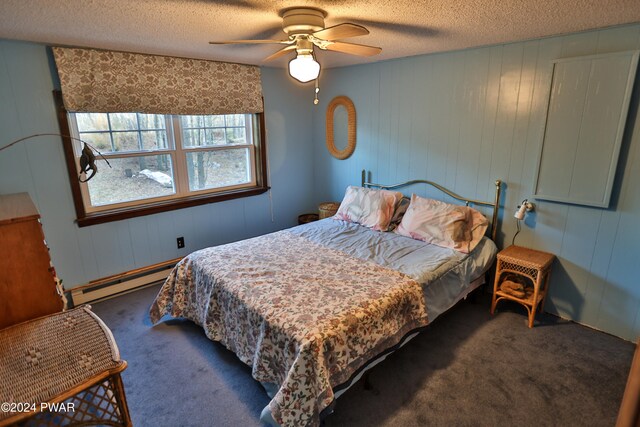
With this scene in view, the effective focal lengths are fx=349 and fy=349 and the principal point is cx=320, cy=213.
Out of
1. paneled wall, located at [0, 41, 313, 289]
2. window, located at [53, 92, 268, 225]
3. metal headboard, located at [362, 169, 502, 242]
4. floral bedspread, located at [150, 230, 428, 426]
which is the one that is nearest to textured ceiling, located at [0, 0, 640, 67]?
paneled wall, located at [0, 41, 313, 289]

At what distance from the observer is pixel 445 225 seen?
291cm

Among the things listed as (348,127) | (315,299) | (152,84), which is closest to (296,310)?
(315,299)

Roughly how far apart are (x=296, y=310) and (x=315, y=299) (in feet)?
0.50

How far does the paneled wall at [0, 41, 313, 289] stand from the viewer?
2582 millimetres

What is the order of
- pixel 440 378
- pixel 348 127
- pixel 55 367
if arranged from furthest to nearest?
pixel 348 127 < pixel 440 378 < pixel 55 367

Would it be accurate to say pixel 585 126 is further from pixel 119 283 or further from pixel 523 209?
pixel 119 283

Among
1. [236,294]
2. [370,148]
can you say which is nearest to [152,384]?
[236,294]

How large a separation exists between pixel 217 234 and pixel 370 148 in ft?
6.30

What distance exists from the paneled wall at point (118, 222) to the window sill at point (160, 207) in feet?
0.22

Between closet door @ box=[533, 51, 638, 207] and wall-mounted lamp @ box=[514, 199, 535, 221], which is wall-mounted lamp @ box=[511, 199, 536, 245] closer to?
wall-mounted lamp @ box=[514, 199, 535, 221]

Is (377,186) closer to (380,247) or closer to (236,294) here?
(380,247)

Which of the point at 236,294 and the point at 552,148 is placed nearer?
the point at 236,294

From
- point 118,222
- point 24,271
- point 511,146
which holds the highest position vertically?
point 511,146

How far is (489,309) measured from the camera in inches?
115
